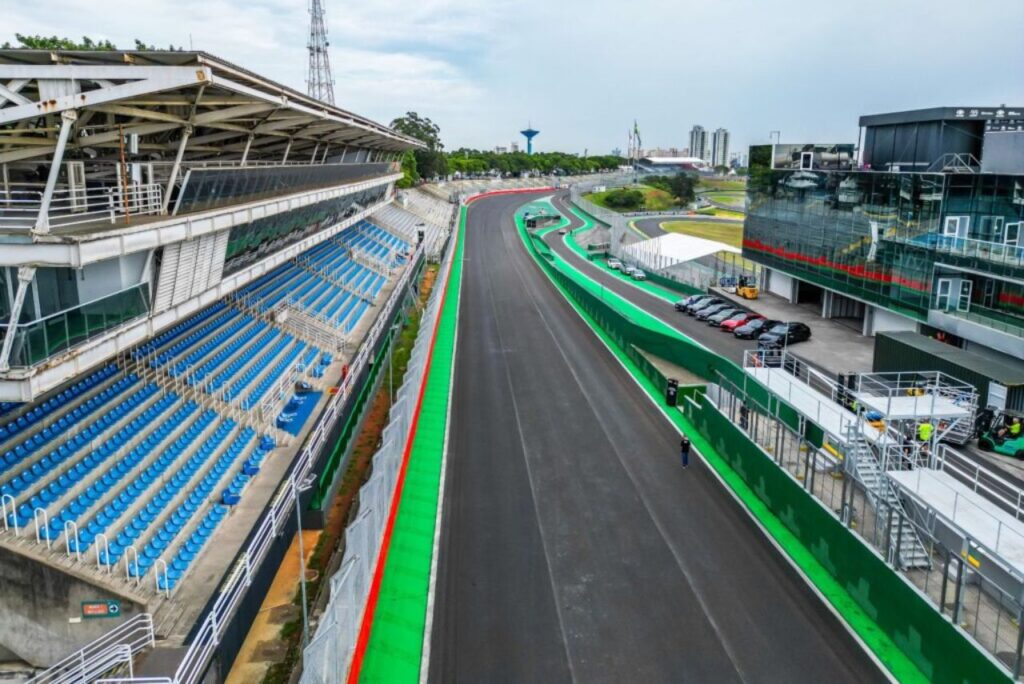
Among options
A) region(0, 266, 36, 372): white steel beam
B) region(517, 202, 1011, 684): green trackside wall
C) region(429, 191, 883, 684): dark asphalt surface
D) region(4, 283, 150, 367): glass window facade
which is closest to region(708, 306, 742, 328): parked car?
region(517, 202, 1011, 684): green trackside wall

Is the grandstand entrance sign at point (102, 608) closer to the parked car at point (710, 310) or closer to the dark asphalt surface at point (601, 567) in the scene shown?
the dark asphalt surface at point (601, 567)

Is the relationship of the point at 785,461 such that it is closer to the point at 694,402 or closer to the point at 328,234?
the point at 694,402

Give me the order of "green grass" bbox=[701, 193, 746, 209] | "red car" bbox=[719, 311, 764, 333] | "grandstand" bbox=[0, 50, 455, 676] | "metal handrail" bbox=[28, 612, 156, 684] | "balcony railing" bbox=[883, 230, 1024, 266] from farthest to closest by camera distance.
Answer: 1. "green grass" bbox=[701, 193, 746, 209]
2. "red car" bbox=[719, 311, 764, 333]
3. "balcony railing" bbox=[883, 230, 1024, 266]
4. "grandstand" bbox=[0, 50, 455, 676]
5. "metal handrail" bbox=[28, 612, 156, 684]

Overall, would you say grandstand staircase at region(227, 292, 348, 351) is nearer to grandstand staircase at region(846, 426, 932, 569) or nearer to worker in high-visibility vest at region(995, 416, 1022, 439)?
grandstand staircase at region(846, 426, 932, 569)

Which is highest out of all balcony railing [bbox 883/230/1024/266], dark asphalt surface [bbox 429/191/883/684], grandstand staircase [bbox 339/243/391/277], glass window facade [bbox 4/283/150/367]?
glass window facade [bbox 4/283/150/367]

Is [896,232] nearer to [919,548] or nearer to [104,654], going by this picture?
[919,548]

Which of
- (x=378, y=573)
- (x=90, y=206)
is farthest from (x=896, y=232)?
(x=90, y=206)

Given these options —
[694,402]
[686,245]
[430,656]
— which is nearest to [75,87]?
[430,656]
